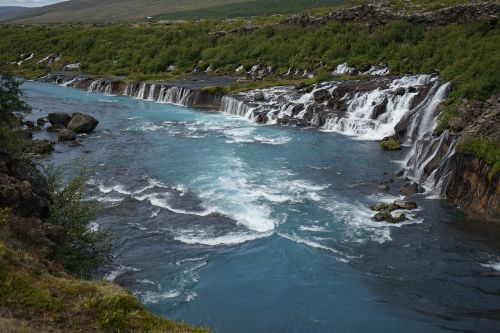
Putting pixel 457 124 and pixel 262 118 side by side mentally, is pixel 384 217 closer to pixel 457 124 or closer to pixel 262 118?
pixel 457 124

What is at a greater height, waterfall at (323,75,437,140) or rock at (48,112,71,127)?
waterfall at (323,75,437,140)

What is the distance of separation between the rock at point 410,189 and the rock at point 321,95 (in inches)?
993

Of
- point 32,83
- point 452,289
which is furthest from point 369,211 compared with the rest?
point 32,83

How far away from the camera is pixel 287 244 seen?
27.3m

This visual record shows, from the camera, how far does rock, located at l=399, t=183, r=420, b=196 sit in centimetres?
3425

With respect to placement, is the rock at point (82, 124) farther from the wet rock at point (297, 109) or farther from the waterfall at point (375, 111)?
the waterfall at point (375, 111)

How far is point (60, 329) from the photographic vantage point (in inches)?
452

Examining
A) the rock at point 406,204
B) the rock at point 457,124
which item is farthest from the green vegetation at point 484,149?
the rock at point 406,204

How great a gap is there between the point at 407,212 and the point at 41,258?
21.9 metres

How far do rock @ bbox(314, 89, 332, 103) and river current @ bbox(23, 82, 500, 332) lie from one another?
12830mm

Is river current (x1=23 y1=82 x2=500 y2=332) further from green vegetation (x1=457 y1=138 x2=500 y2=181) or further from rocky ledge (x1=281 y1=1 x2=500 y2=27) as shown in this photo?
rocky ledge (x1=281 y1=1 x2=500 y2=27)

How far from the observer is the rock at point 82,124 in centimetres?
5534

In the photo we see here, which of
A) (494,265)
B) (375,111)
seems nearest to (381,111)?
(375,111)

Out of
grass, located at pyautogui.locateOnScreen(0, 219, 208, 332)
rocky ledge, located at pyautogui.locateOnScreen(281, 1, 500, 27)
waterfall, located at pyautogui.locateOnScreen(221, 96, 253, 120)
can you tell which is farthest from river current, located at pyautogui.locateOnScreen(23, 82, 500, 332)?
rocky ledge, located at pyautogui.locateOnScreen(281, 1, 500, 27)
